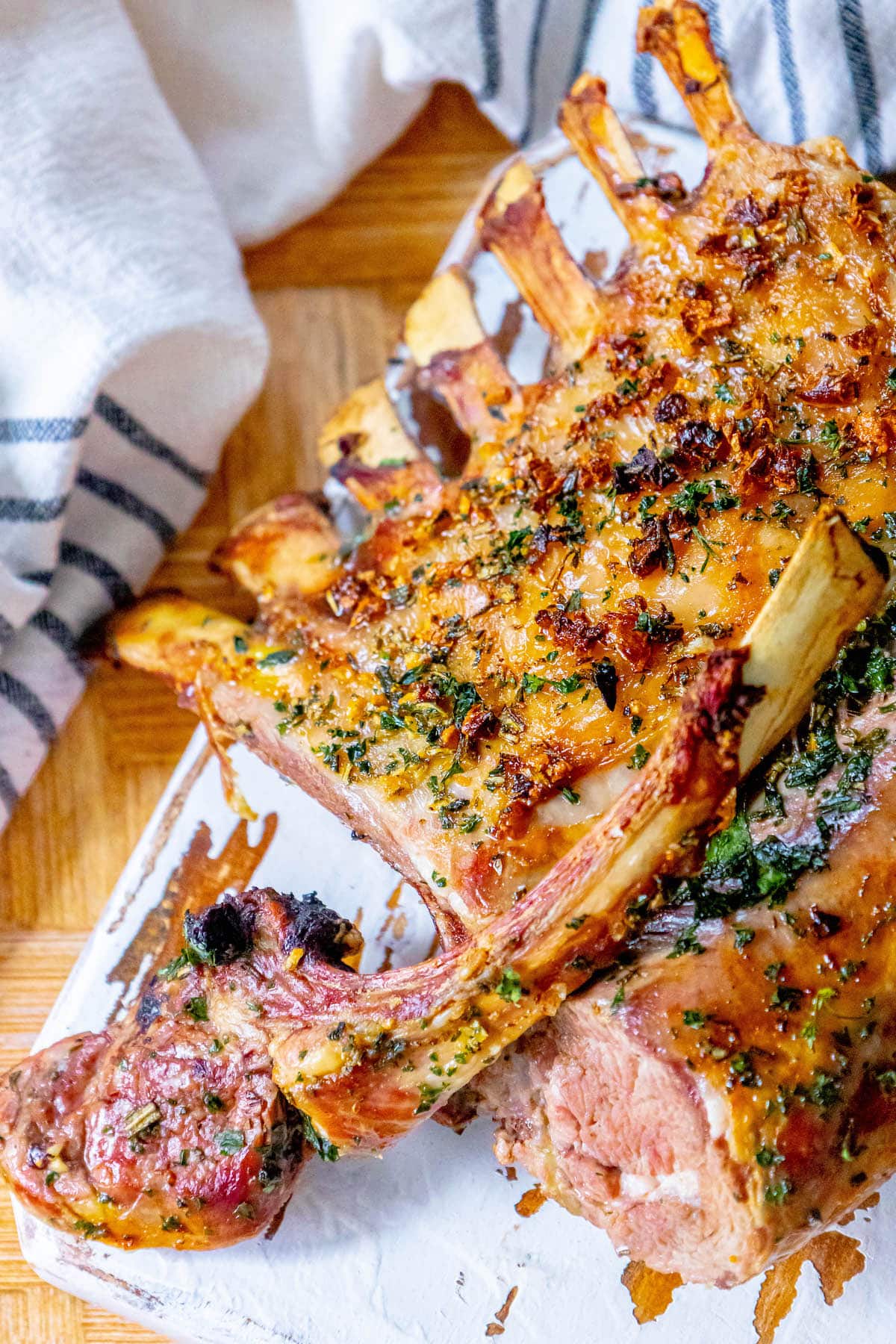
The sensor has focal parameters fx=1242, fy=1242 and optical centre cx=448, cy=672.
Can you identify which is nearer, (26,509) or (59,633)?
(26,509)

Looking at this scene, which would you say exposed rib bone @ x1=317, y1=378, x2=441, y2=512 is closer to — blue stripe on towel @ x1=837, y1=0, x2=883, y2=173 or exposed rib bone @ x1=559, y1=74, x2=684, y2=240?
exposed rib bone @ x1=559, y1=74, x2=684, y2=240

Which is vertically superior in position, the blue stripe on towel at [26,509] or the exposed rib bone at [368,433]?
the exposed rib bone at [368,433]

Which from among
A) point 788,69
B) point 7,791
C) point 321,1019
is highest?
point 788,69

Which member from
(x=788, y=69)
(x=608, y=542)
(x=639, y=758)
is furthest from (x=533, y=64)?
(x=639, y=758)

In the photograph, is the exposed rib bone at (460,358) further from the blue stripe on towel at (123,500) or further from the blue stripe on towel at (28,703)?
the blue stripe on towel at (28,703)

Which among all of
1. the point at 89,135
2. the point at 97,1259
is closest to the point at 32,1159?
the point at 97,1259

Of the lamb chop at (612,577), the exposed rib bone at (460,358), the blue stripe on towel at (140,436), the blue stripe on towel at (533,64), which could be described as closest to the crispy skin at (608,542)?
the lamb chop at (612,577)

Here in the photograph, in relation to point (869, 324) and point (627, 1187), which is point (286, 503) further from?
point (627, 1187)

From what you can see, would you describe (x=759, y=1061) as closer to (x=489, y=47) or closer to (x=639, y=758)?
(x=639, y=758)
